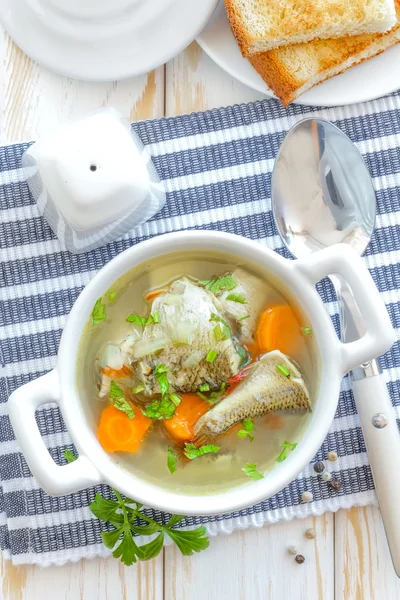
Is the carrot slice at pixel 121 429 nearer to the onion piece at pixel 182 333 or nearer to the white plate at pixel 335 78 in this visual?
the onion piece at pixel 182 333

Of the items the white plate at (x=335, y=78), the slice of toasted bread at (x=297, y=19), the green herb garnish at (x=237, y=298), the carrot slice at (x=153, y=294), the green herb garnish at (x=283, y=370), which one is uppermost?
the slice of toasted bread at (x=297, y=19)

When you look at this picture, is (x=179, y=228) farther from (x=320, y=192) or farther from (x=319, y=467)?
(x=319, y=467)

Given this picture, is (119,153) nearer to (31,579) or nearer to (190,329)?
(190,329)

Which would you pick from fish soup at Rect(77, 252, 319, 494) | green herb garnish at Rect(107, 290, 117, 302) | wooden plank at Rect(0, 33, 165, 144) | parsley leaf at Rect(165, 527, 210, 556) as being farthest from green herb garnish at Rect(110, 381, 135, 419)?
wooden plank at Rect(0, 33, 165, 144)

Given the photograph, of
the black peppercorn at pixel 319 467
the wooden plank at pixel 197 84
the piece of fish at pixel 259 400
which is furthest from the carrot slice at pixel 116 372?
the wooden plank at pixel 197 84

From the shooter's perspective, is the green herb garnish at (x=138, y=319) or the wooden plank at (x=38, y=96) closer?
the green herb garnish at (x=138, y=319)

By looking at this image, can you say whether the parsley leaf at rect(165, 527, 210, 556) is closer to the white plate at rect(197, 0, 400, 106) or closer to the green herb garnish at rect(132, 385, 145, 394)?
the green herb garnish at rect(132, 385, 145, 394)
